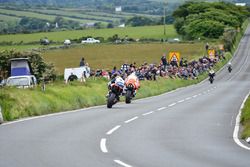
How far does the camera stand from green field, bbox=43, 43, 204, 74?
84.9 m

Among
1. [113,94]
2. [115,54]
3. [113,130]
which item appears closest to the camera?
[113,130]

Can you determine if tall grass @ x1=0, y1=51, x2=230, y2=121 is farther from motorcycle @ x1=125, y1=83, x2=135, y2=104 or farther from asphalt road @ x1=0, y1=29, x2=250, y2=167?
motorcycle @ x1=125, y1=83, x2=135, y2=104

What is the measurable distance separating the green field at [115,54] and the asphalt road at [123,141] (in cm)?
5487

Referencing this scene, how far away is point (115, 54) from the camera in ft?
322

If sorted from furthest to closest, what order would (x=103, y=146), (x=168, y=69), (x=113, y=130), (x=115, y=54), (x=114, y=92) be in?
(x=115, y=54) < (x=168, y=69) < (x=114, y=92) < (x=113, y=130) < (x=103, y=146)

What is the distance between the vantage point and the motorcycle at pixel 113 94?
28.5 metres

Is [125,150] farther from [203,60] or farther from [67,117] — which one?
[203,60]

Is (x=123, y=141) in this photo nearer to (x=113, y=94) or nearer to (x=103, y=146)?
(x=103, y=146)

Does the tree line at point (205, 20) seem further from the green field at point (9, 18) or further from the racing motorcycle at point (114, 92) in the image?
the racing motorcycle at point (114, 92)

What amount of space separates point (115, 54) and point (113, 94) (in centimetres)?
6941

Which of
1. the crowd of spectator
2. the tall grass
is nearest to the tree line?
the crowd of spectator

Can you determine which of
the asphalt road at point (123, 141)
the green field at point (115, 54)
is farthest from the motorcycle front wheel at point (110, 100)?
the green field at point (115, 54)

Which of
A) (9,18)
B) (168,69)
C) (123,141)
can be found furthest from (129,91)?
(9,18)

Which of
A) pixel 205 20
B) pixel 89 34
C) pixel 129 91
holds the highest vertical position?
pixel 205 20
